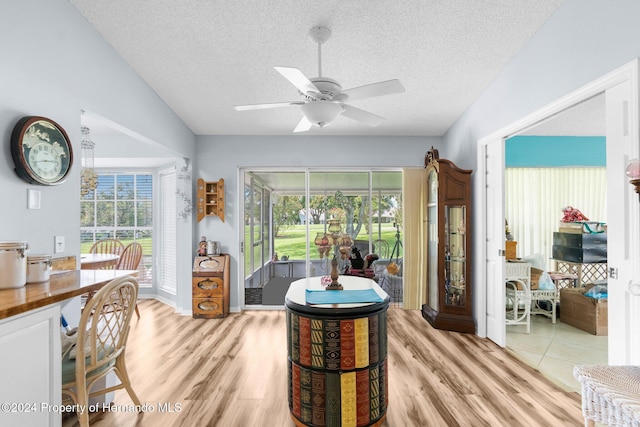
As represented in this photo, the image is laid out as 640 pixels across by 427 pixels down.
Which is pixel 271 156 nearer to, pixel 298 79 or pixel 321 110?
pixel 321 110

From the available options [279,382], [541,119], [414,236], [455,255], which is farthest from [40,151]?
[414,236]

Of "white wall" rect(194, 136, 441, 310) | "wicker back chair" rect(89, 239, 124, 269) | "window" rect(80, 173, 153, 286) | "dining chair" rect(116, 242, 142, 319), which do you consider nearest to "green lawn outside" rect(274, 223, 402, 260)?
"white wall" rect(194, 136, 441, 310)

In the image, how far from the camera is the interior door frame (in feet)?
5.63

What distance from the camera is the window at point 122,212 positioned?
5.29 m

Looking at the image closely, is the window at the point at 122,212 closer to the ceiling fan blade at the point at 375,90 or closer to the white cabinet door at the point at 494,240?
the ceiling fan blade at the point at 375,90

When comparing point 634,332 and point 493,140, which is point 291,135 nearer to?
point 493,140

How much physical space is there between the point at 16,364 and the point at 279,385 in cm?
179

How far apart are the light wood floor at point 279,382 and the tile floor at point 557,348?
0.17 m

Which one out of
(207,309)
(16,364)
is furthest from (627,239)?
(207,309)

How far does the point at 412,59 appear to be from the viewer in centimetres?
283

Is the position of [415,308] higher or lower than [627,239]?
lower

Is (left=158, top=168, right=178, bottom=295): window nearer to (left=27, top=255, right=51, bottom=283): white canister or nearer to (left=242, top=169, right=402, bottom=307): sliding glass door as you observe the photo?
(left=242, top=169, right=402, bottom=307): sliding glass door

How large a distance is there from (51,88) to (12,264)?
3.98 feet

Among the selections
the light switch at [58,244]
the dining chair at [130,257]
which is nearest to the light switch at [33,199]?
the light switch at [58,244]
